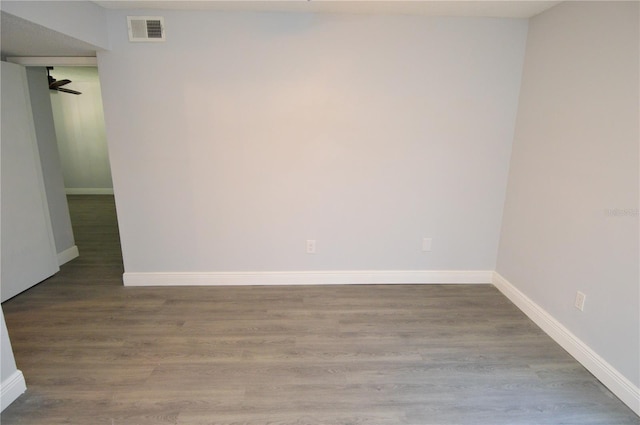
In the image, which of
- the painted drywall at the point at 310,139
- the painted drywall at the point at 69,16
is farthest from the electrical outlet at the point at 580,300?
the painted drywall at the point at 69,16

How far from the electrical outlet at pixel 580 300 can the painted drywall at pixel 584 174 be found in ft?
0.09

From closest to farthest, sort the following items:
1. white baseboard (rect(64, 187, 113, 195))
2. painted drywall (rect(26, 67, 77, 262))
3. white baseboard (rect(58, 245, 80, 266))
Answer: painted drywall (rect(26, 67, 77, 262)), white baseboard (rect(58, 245, 80, 266)), white baseboard (rect(64, 187, 113, 195))

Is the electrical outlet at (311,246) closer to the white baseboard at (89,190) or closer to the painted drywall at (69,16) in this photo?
the painted drywall at (69,16)

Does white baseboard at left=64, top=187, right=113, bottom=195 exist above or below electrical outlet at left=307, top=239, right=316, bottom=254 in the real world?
below

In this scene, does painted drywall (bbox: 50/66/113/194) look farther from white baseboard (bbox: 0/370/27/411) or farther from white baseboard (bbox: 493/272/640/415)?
white baseboard (bbox: 493/272/640/415)

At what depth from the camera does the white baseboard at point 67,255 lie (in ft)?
11.5

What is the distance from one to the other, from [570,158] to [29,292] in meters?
4.53

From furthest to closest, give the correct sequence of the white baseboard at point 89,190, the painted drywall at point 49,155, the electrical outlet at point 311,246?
1. the white baseboard at point 89,190
2. the painted drywall at point 49,155
3. the electrical outlet at point 311,246

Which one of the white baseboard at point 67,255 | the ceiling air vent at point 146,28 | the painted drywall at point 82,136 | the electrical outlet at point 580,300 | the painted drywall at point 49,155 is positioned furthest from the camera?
the painted drywall at point 82,136

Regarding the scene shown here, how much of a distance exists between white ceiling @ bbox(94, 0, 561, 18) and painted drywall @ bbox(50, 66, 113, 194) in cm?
540

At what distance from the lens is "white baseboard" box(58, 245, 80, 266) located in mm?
3506

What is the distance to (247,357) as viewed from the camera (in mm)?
2062

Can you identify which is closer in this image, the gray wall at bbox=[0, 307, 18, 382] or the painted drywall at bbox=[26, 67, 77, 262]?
the gray wall at bbox=[0, 307, 18, 382]

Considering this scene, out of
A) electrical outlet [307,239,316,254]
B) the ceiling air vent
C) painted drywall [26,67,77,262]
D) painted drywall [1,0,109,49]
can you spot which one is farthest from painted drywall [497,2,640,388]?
painted drywall [26,67,77,262]
